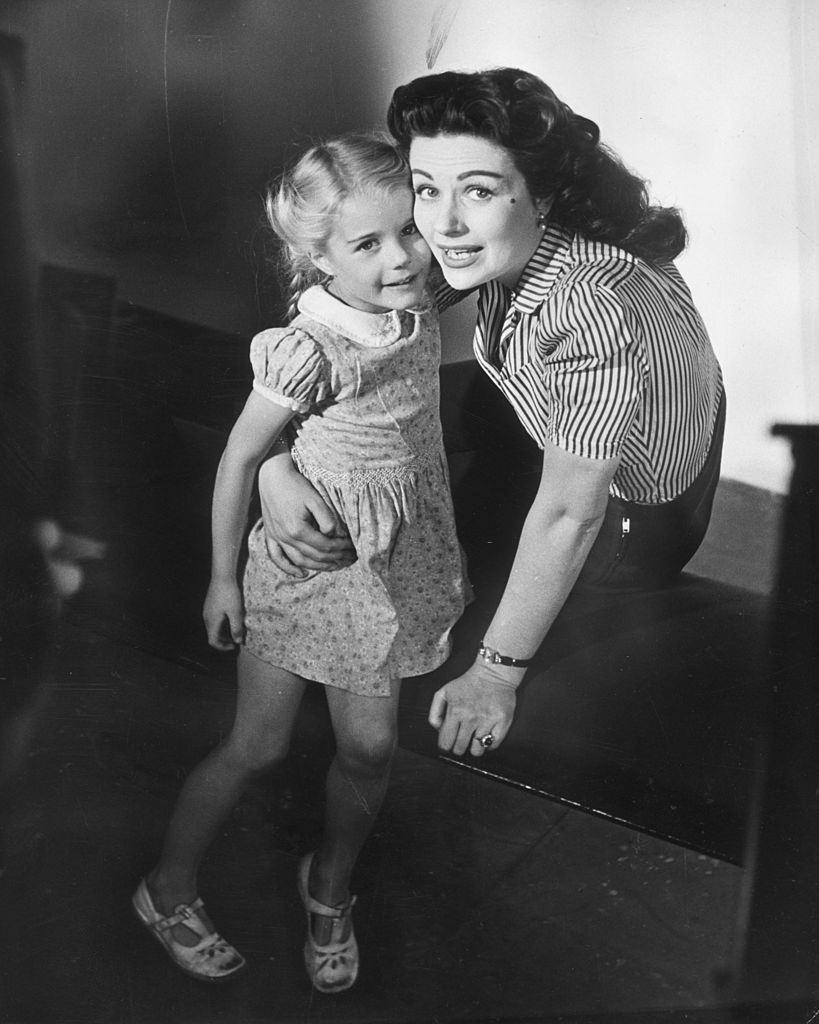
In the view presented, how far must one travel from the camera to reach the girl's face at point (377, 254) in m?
1.19

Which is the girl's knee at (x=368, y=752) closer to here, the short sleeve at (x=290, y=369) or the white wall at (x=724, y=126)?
the short sleeve at (x=290, y=369)

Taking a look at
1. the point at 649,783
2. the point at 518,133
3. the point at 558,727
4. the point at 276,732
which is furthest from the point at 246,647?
the point at 518,133

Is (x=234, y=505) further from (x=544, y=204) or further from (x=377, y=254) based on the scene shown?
(x=544, y=204)

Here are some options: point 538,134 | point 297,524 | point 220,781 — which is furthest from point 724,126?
point 220,781

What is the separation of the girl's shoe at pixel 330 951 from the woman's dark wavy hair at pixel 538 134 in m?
0.92

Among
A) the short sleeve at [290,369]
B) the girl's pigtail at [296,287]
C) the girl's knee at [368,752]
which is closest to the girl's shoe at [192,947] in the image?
the girl's knee at [368,752]

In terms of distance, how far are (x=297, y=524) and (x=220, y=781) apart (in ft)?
1.28

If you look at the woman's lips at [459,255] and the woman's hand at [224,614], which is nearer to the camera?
the woman's lips at [459,255]

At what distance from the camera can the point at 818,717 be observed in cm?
145

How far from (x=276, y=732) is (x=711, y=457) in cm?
68

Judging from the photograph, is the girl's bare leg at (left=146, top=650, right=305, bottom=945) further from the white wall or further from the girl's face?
the white wall

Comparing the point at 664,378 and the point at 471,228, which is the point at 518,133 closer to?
the point at 471,228

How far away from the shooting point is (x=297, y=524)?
1.28m

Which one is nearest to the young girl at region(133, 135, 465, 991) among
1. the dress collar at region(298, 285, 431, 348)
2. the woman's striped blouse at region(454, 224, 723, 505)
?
the dress collar at region(298, 285, 431, 348)
